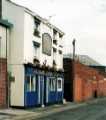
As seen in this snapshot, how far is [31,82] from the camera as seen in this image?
44.8m

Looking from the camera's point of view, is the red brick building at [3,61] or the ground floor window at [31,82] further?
the ground floor window at [31,82]

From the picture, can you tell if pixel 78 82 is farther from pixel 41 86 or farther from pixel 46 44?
pixel 41 86

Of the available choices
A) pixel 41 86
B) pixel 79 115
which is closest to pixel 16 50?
pixel 41 86

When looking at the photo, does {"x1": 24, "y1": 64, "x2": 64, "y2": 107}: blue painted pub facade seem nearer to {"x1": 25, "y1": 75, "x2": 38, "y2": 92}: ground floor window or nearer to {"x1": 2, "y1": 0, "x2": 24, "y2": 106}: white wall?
{"x1": 25, "y1": 75, "x2": 38, "y2": 92}: ground floor window

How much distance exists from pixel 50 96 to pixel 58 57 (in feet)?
20.6

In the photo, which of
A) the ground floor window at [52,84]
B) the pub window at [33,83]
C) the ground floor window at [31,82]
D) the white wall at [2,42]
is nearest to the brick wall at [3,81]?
the white wall at [2,42]

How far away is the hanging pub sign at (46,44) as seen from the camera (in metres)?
48.8

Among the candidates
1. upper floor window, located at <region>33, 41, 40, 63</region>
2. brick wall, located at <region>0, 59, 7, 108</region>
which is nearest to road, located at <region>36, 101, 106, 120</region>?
brick wall, located at <region>0, 59, 7, 108</region>

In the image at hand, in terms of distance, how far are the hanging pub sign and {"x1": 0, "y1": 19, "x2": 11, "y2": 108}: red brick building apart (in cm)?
696

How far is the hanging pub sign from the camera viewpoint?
160ft

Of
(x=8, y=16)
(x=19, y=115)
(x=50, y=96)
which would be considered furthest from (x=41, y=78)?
(x=19, y=115)

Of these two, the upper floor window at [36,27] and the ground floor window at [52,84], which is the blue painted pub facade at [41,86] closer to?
the ground floor window at [52,84]

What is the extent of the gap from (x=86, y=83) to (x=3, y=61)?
108 feet

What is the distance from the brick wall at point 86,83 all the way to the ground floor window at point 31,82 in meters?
18.3
